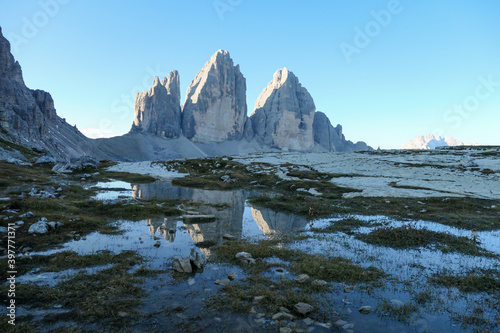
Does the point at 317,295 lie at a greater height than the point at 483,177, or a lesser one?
lesser

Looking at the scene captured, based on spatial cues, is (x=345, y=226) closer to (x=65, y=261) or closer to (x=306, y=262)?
(x=306, y=262)

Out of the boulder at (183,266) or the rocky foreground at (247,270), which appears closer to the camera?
the rocky foreground at (247,270)

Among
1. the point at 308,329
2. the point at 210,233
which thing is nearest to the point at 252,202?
the point at 210,233

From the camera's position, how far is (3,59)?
441 feet

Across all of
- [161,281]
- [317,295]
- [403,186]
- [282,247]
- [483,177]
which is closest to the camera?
[317,295]

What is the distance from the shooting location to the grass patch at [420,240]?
11859 millimetres

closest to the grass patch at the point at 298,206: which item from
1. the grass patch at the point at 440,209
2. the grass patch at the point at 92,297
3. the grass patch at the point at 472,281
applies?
the grass patch at the point at 440,209

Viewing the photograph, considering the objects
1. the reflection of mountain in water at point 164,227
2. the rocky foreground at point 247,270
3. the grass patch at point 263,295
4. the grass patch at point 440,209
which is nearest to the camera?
the rocky foreground at point 247,270

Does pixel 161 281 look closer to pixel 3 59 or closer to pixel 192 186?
pixel 192 186

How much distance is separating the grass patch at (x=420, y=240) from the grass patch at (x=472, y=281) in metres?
2.72

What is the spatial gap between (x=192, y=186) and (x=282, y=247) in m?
28.7

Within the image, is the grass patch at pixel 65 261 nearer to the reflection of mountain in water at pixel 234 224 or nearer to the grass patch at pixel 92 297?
the grass patch at pixel 92 297

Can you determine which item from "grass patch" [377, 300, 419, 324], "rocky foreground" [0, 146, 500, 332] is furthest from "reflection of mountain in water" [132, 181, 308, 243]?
"grass patch" [377, 300, 419, 324]

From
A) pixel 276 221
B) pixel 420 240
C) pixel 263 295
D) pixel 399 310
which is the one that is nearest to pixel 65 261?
pixel 263 295
